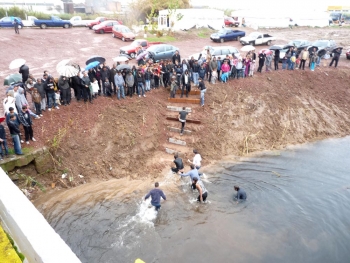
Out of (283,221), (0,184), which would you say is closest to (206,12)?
(283,221)

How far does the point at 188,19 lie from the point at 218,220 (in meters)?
32.8

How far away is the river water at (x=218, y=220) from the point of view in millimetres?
8820

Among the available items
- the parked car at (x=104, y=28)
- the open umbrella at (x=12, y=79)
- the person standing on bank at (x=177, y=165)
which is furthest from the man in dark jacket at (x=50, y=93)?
the parked car at (x=104, y=28)

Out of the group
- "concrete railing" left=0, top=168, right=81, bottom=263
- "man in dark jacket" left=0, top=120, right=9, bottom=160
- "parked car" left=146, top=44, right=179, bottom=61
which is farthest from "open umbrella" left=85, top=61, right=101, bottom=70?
"concrete railing" left=0, top=168, right=81, bottom=263

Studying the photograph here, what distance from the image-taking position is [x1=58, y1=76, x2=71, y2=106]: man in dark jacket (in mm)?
13156

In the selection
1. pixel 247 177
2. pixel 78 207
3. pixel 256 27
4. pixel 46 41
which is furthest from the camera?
pixel 256 27

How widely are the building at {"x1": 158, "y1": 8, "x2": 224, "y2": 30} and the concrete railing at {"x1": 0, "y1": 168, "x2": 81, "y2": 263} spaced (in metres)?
34.3

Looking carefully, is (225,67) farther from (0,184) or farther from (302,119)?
(0,184)

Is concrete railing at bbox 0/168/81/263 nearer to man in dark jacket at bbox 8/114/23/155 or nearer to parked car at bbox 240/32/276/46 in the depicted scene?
man in dark jacket at bbox 8/114/23/155

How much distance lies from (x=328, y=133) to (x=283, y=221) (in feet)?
31.2

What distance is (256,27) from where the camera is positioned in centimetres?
4322

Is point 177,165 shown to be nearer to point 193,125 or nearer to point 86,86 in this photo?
point 193,125

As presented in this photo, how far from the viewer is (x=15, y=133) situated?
34.9 ft

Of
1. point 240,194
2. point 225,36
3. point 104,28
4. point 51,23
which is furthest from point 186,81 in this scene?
point 51,23
